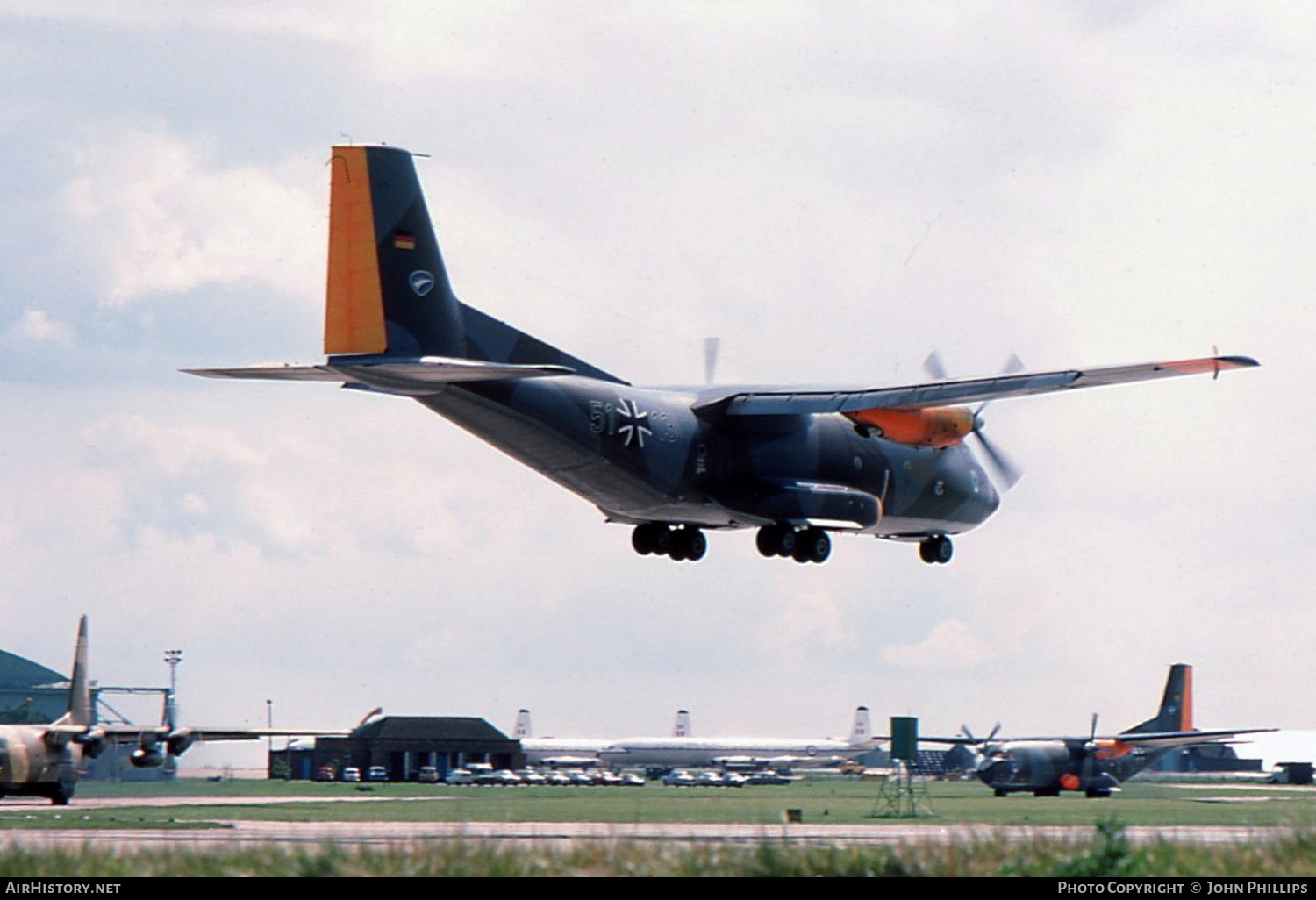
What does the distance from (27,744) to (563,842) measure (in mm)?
34641

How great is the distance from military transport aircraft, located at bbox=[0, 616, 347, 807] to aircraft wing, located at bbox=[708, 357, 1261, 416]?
100 feet

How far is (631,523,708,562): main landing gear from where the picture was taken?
43.8 metres

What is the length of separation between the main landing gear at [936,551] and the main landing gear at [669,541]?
756cm

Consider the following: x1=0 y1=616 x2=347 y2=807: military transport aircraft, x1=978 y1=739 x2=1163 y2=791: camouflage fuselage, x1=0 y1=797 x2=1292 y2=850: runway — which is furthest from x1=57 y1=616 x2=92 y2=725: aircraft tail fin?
x1=978 y1=739 x2=1163 y2=791: camouflage fuselage

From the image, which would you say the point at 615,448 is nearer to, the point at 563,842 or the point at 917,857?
the point at 563,842

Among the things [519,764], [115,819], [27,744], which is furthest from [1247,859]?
[519,764]

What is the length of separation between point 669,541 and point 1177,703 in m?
60.6

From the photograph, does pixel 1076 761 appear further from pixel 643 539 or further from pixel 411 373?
pixel 411 373

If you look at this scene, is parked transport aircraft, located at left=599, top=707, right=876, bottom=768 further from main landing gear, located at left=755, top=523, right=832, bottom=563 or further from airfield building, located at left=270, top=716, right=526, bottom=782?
main landing gear, located at left=755, top=523, right=832, bottom=563

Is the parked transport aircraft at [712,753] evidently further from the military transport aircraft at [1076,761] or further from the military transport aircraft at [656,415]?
the military transport aircraft at [656,415]

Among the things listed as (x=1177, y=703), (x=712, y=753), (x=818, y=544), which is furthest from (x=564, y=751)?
(x=818, y=544)

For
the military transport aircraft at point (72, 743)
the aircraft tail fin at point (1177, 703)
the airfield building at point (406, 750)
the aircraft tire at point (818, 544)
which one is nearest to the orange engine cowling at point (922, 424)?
the aircraft tire at point (818, 544)

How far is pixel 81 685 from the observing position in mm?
69000

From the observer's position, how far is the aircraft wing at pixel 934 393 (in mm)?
40750
